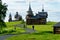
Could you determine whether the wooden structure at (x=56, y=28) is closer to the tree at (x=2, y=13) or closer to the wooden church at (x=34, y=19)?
the tree at (x=2, y=13)

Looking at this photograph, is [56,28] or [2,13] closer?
[56,28]

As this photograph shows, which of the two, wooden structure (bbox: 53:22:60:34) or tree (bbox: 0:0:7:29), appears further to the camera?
tree (bbox: 0:0:7:29)

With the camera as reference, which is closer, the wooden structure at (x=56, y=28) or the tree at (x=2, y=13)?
the wooden structure at (x=56, y=28)

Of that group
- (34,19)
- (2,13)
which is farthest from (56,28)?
(34,19)

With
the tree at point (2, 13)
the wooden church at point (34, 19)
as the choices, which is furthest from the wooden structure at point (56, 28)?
the wooden church at point (34, 19)

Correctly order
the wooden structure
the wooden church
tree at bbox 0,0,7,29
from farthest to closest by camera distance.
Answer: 1. the wooden church
2. tree at bbox 0,0,7,29
3. the wooden structure

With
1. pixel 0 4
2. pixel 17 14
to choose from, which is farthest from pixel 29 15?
pixel 0 4

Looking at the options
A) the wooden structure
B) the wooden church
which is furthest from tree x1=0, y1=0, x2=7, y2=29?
the wooden church

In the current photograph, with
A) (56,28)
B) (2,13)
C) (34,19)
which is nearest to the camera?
(56,28)

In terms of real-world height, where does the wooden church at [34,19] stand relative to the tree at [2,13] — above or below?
below

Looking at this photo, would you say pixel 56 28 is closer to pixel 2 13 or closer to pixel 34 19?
pixel 2 13

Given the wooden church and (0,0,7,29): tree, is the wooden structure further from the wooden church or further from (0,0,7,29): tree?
the wooden church

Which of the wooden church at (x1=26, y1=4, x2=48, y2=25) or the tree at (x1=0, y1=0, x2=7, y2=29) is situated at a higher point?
the tree at (x1=0, y1=0, x2=7, y2=29)

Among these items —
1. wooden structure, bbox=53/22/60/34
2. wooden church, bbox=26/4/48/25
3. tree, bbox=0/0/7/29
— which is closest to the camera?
wooden structure, bbox=53/22/60/34
